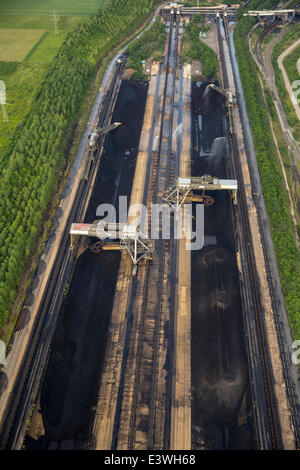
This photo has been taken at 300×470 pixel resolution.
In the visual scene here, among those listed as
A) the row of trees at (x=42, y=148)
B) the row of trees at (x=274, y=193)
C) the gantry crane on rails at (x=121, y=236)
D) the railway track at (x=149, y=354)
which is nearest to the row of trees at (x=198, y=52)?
the row of trees at (x=274, y=193)

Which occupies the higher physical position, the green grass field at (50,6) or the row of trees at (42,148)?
the green grass field at (50,6)

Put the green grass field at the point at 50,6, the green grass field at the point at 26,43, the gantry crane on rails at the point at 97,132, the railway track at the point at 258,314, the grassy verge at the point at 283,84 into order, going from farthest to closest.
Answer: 1. the green grass field at the point at 50,6
2. the green grass field at the point at 26,43
3. the grassy verge at the point at 283,84
4. the gantry crane on rails at the point at 97,132
5. the railway track at the point at 258,314

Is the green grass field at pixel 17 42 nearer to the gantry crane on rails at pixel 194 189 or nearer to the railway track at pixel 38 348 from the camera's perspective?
the railway track at pixel 38 348

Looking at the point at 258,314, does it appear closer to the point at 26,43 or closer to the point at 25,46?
the point at 25,46

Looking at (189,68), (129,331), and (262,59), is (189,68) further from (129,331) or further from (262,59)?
(129,331)

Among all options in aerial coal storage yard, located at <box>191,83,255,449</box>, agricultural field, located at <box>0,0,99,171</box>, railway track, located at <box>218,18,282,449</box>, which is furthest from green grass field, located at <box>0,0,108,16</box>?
aerial coal storage yard, located at <box>191,83,255,449</box>

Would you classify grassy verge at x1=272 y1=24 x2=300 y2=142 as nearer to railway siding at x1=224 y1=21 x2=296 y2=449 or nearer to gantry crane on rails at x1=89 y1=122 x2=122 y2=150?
railway siding at x1=224 y1=21 x2=296 y2=449

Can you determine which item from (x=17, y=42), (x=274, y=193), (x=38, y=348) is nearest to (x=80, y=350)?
(x=38, y=348)
